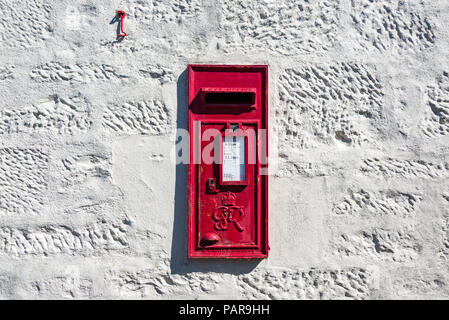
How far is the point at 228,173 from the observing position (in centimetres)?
171

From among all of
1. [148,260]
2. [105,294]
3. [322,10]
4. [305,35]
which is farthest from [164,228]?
[322,10]

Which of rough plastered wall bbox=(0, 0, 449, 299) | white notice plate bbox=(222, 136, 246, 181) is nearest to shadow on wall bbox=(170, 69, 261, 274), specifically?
rough plastered wall bbox=(0, 0, 449, 299)

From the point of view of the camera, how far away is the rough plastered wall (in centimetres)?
178

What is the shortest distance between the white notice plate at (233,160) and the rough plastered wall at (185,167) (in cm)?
18

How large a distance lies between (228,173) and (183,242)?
0.42 m

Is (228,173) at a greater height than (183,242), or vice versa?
(228,173)

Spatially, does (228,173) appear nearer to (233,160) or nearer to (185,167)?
(233,160)

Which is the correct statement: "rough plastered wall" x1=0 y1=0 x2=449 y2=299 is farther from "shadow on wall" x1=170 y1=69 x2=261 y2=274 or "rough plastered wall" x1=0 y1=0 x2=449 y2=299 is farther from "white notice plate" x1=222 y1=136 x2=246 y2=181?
"white notice plate" x1=222 y1=136 x2=246 y2=181

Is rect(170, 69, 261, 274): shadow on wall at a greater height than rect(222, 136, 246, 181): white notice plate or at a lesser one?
lesser

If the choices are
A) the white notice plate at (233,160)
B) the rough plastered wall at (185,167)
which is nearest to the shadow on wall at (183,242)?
the rough plastered wall at (185,167)

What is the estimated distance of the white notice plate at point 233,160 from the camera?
171 cm

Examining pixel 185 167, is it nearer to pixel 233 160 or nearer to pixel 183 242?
Answer: pixel 233 160

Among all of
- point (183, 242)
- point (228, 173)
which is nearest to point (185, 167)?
point (228, 173)

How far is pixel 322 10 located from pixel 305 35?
16cm
